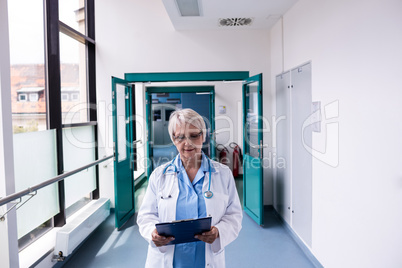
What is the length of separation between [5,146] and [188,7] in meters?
2.54

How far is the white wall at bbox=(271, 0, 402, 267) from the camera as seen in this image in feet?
5.42

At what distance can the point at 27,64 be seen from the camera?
8.84 ft

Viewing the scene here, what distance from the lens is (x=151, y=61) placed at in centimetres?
421

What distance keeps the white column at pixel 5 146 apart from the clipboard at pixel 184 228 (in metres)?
1.45

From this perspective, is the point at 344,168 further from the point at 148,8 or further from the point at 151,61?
the point at 148,8

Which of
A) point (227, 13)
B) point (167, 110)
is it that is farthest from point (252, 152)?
point (167, 110)

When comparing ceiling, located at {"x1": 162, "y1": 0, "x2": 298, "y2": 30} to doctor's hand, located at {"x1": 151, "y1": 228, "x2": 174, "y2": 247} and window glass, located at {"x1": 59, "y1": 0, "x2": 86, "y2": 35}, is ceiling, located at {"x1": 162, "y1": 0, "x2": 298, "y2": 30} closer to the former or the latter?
window glass, located at {"x1": 59, "y1": 0, "x2": 86, "y2": 35}

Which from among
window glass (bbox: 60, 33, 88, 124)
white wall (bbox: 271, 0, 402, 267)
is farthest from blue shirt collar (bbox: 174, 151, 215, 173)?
window glass (bbox: 60, 33, 88, 124)

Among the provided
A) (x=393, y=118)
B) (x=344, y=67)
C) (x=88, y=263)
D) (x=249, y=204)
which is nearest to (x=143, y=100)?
(x=249, y=204)

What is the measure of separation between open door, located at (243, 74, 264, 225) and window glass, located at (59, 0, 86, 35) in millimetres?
2590

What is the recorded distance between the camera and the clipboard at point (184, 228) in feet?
4.10

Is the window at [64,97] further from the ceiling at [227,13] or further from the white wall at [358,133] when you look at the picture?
the white wall at [358,133]

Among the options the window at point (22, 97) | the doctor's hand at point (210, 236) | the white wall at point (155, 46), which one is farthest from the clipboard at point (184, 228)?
the white wall at point (155, 46)

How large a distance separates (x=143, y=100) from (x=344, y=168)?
5.01 meters
